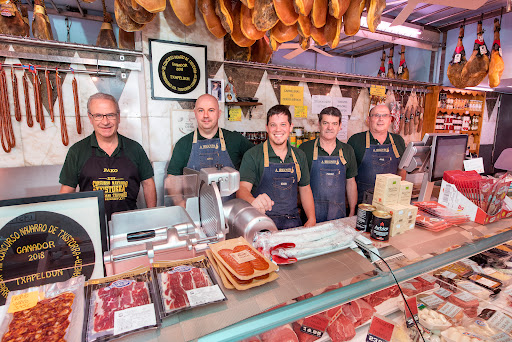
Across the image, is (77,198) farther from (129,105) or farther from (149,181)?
(129,105)

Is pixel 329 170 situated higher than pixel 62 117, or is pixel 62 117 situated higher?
pixel 62 117

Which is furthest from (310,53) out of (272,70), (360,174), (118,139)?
(118,139)

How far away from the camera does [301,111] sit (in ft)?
13.5

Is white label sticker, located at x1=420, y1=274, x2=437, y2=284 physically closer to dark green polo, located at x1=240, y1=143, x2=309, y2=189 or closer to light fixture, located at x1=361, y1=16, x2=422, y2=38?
dark green polo, located at x1=240, y1=143, x2=309, y2=189

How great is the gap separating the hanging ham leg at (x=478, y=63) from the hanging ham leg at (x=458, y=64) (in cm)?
7

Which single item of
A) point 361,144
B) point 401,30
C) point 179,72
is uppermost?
point 401,30

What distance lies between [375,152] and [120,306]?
10.6 ft

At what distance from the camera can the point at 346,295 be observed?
3.29ft

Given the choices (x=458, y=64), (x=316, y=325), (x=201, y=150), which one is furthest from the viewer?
(x=458, y=64)

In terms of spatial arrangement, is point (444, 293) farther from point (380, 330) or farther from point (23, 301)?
point (23, 301)

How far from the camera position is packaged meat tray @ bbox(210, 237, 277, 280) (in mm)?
959

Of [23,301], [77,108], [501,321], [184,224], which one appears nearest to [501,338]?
[501,321]

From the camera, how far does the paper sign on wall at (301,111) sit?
4.09m

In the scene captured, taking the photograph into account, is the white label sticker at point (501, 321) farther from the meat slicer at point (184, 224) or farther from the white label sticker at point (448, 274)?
the meat slicer at point (184, 224)
